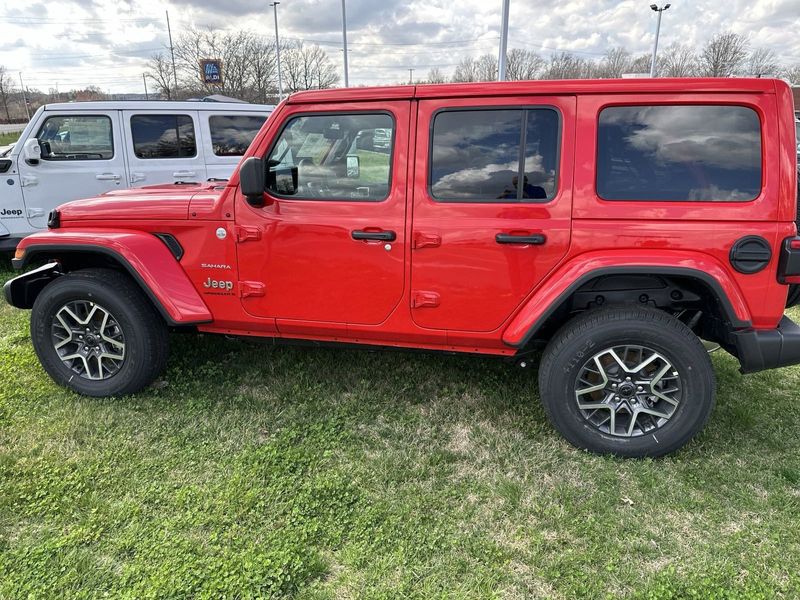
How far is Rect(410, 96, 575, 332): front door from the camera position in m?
2.79

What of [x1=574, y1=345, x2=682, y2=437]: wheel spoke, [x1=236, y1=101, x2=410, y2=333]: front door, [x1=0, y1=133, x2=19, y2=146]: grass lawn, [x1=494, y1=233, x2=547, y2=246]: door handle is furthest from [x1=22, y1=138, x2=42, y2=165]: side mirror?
[x1=0, y1=133, x2=19, y2=146]: grass lawn

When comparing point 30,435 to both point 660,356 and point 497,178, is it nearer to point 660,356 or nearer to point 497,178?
point 497,178

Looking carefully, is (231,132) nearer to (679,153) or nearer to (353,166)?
(353,166)

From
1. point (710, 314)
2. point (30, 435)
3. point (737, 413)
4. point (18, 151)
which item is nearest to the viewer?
point (710, 314)

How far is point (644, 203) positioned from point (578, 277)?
48 cm

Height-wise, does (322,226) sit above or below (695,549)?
above

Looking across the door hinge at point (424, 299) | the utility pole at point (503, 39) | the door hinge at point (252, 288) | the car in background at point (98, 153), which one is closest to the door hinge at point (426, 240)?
the door hinge at point (424, 299)

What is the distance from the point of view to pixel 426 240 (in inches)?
116

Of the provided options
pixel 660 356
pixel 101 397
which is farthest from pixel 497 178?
pixel 101 397

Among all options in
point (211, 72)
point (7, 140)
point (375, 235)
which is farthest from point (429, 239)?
point (211, 72)

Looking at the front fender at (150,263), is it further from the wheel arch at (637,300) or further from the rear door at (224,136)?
the rear door at (224,136)

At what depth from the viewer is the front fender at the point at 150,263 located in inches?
Result: 128

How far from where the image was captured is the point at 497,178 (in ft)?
9.40

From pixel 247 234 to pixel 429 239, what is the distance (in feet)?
3.45
